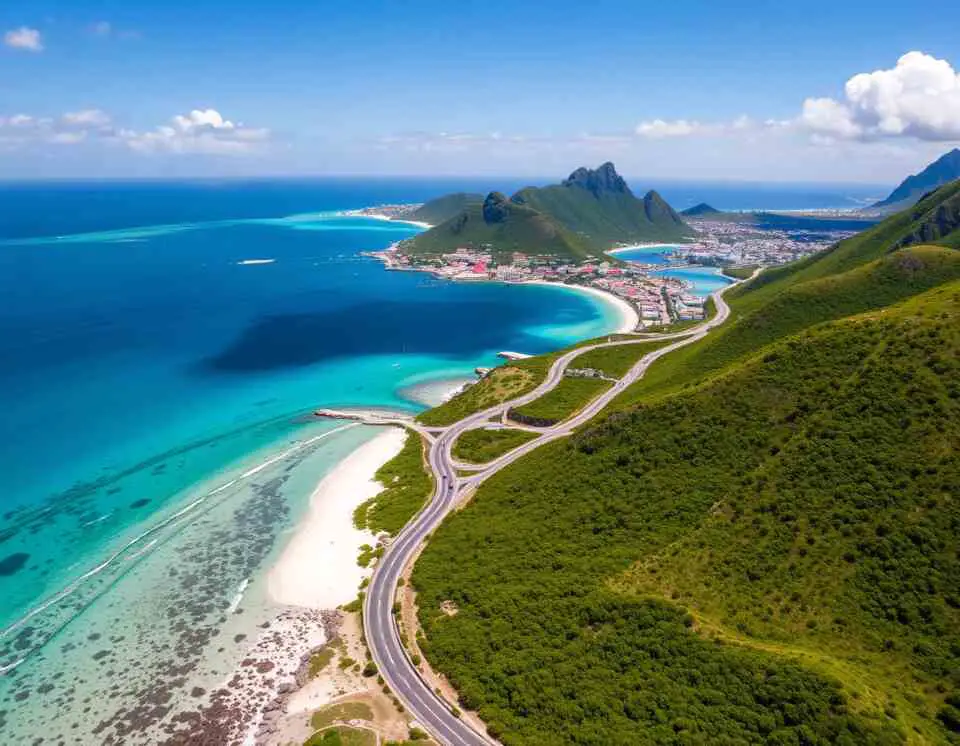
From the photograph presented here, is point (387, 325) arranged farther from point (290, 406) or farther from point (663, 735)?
point (663, 735)

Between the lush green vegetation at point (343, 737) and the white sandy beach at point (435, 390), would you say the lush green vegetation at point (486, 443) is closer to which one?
the white sandy beach at point (435, 390)

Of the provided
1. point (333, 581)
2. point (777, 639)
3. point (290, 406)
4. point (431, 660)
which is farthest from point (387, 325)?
point (777, 639)

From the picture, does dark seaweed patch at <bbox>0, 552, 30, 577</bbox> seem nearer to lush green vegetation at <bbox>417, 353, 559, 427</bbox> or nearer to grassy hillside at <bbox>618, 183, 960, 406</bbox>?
lush green vegetation at <bbox>417, 353, 559, 427</bbox>

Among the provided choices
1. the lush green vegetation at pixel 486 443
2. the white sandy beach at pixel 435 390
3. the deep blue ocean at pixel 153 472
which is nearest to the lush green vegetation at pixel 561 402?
the lush green vegetation at pixel 486 443

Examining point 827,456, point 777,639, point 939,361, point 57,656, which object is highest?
point 939,361

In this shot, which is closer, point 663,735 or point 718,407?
point 663,735

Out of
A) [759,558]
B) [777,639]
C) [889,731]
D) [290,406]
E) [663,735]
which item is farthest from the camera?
[290,406]
